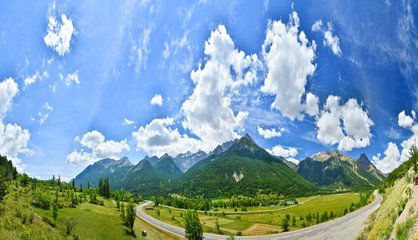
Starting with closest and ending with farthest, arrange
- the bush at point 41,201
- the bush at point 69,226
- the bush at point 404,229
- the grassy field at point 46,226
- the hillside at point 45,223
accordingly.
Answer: the bush at point 404,229 → the grassy field at point 46,226 → the hillside at point 45,223 → the bush at point 69,226 → the bush at point 41,201

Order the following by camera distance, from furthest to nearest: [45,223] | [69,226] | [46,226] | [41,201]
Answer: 1. [41,201]
2. [69,226]
3. [45,223]
4. [46,226]

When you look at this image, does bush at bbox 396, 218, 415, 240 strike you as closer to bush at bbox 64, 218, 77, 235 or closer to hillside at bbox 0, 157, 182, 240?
hillside at bbox 0, 157, 182, 240

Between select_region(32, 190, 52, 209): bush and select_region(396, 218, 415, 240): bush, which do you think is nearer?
select_region(396, 218, 415, 240): bush

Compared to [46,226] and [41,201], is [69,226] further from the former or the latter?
[41,201]

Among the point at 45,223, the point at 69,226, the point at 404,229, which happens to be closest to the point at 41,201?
the point at 45,223

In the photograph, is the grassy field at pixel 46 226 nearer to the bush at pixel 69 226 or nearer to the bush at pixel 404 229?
the bush at pixel 69 226

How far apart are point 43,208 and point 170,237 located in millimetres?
46823

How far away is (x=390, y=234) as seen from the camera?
26.6 m

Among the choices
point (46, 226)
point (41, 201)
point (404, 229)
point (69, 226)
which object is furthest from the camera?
point (41, 201)

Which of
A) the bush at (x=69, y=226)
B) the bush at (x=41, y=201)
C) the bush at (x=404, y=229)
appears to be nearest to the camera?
the bush at (x=404, y=229)

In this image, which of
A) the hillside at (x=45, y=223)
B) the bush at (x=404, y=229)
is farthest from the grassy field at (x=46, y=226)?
the bush at (x=404, y=229)

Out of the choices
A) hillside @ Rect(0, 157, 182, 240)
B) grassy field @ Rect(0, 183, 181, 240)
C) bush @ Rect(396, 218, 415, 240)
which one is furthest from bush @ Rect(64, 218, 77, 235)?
bush @ Rect(396, 218, 415, 240)

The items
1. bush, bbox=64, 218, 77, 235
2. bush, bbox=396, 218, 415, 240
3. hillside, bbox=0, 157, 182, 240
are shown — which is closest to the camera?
bush, bbox=396, 218, 415, 240

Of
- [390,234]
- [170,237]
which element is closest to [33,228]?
[170,237]
